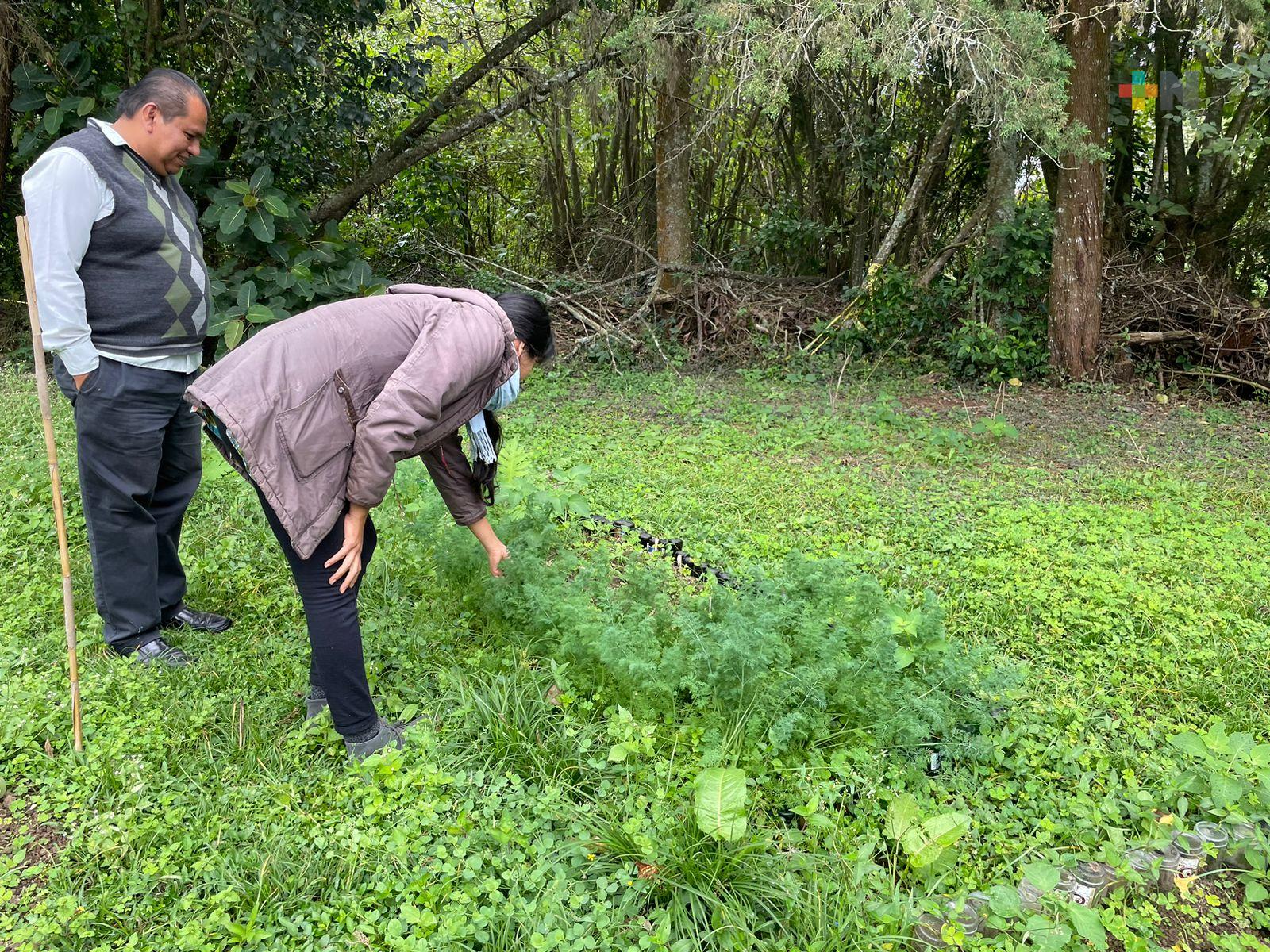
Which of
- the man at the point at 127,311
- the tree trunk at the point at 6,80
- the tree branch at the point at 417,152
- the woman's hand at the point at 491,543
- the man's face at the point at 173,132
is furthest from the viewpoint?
the tree branch at the point at 417,152

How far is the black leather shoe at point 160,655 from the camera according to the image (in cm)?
270

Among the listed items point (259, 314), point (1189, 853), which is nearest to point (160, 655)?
point (1189, 853)

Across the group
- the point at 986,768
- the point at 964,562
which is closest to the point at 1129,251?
the point at 964,562

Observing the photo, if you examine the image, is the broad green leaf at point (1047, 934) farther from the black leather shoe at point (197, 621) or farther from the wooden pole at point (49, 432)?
the black leather shoe at point (197, 621)

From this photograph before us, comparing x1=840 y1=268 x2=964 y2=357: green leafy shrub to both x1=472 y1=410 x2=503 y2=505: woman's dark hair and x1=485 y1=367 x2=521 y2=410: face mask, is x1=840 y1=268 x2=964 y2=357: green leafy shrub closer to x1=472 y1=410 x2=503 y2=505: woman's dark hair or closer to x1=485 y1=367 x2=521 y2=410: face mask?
x1=472 y1=410 x2=503 y2=505: woman's dark hair

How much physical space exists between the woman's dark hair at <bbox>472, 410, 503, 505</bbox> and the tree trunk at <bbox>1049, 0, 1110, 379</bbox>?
5615 mm

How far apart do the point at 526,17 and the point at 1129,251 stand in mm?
6436

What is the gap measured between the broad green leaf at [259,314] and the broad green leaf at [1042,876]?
244 inches

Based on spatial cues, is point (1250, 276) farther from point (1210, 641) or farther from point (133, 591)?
point (133, 591)

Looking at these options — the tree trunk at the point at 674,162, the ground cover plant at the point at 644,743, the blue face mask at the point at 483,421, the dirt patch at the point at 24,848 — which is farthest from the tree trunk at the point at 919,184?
the dirt patch at the point at 24,848

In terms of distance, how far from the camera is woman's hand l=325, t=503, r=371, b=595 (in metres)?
2.06

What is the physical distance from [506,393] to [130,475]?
135 cm

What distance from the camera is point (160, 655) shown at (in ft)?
8.96

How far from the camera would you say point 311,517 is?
2.00m
